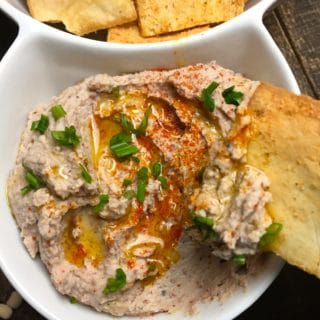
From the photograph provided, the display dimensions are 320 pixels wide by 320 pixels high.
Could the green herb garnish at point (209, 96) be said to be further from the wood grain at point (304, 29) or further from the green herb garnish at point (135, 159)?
the wood grain at point (304, 29)

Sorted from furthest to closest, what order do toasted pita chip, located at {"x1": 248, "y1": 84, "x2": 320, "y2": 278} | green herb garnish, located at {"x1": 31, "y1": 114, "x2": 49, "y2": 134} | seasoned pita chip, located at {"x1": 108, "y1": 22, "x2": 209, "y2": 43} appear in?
seasoned pita chip, located at {"x1": 108, "y1": 22, "x2": 209, "y2": 43} → green herb garnish, located at {"x1": 31, "y1": 114, "x2": 49, "y2": 134} → toasted pita chip, located at {"x1": 248, "y1": 84, "x2": 320, "y2": 278}

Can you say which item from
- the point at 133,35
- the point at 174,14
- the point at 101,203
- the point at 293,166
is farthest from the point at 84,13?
the point at 293,166

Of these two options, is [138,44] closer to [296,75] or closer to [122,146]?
[122,146]

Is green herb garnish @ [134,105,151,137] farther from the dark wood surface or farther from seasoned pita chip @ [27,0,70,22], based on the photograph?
the dark wood surface

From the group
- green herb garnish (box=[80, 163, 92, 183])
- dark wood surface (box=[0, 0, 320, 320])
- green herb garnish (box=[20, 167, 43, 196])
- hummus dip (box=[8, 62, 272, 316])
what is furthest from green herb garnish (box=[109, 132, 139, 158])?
dark wood surface (box=[0, 0, 320, 320])

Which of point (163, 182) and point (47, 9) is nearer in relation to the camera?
point (163, 182)

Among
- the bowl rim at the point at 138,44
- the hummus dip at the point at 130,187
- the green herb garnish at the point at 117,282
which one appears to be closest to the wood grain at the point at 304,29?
the bowl rim at the point at 138,44

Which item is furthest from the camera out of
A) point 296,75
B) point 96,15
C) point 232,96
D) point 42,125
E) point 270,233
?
point 296,75
